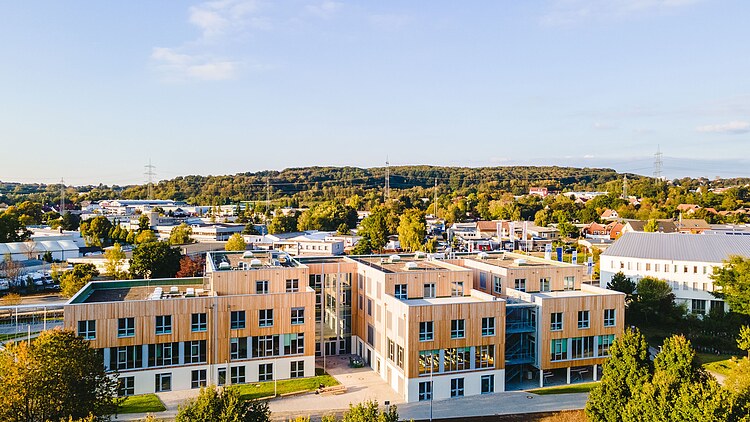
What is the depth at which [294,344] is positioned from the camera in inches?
1164

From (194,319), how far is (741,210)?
105m

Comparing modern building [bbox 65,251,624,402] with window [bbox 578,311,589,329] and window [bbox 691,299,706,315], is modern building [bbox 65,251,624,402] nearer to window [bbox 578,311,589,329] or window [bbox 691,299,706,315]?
window [bbox 578,311,589,329]

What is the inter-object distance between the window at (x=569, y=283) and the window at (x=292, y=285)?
15.2m

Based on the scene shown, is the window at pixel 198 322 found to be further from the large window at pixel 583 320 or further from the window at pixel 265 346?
the large window at pixel 583 320

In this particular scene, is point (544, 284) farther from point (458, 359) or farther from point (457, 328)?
point (458, 359)

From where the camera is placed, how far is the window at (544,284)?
32625 mm

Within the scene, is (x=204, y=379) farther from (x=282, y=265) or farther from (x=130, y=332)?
(x=282, y=265)

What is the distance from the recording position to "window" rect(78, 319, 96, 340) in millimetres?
26484

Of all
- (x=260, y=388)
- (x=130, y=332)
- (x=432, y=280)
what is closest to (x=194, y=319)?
(x=130, y=332)

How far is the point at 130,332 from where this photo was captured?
27141 millimetres

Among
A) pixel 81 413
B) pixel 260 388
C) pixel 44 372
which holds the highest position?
pixel 44 372

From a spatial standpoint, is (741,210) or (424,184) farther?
(424,184)

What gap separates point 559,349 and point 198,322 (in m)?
17.9

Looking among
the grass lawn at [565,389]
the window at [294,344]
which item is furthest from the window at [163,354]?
the grass lawn at [565,389]
